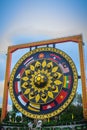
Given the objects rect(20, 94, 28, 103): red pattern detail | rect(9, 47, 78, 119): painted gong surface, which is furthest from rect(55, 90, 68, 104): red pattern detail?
rect(20, 94, 28, 103): red pattern detail

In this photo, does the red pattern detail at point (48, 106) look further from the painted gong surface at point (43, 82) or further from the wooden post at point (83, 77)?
the wooden post at point (83, 77)

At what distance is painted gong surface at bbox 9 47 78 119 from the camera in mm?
10062

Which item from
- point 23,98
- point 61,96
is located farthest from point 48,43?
point 23,98

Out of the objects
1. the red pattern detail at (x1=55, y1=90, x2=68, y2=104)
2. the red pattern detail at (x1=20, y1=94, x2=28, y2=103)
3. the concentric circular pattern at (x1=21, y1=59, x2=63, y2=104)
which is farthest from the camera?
the red pattern detail at (x1=20, y1=94, x2=28, y2=103)

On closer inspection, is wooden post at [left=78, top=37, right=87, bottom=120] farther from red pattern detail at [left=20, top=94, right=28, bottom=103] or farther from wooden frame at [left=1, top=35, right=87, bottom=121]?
red pattern detail at [left=20, top=94, right=28, bottom=103]

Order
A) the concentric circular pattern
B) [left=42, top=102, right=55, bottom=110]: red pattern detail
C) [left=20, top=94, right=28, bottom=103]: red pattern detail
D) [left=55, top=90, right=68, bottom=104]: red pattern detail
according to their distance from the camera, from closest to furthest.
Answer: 1. [left=55, top=90, right=68, bottom=104]: red pattern detail
2. [left=42, top=102, right=55, bottom=110]: red pattern detail
3. the concentric circular pattern
4. [left=20, top=94, right=28, bottom=103]: red pattern detail

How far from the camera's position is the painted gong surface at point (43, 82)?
1006 centimetres

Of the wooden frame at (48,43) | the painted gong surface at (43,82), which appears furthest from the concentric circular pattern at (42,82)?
the wooden frame at (48,43)

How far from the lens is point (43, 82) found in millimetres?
10391

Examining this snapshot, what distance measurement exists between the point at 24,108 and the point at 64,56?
266 centimetres

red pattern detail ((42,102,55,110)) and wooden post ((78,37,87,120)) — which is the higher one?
wooden post ((78,37,87,120))

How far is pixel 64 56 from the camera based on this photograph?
10.6m

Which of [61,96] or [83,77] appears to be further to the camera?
[61,96]

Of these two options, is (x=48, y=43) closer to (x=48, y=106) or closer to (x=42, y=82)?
(x=42, y=82)
